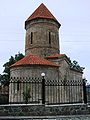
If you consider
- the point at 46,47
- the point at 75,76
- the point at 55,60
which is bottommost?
the point at 75,76

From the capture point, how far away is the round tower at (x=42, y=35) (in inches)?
1056

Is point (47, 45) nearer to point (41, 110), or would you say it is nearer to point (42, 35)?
point (42, 35)

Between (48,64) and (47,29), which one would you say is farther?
(47,29)

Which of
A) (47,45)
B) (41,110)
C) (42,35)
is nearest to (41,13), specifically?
(42,35)

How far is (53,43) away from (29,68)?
21.8 ft

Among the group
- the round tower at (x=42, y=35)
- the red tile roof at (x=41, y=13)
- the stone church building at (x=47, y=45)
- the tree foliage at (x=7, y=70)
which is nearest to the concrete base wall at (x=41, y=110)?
the stone church building at (x=47, y=45)

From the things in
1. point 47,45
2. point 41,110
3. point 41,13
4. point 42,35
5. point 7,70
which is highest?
point 41,13

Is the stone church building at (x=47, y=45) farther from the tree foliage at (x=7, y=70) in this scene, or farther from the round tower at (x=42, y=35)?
the tree foliage at (x=7, y=70)

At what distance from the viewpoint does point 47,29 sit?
27234mm

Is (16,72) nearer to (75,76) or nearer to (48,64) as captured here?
(48,64)

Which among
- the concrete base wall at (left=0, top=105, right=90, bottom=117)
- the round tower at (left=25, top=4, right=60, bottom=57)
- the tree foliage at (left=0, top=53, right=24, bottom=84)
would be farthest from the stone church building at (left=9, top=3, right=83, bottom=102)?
the concrete base wall at (left=0, top=105, right=90, bottom=117)

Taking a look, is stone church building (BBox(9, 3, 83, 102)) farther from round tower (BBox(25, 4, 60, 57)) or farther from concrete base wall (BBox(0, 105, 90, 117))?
concrete base wall (BBox(0, 105, 90, 117))

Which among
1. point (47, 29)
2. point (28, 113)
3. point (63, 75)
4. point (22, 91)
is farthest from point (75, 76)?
point (28, 113)

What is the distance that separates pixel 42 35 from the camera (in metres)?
27.1
